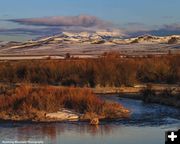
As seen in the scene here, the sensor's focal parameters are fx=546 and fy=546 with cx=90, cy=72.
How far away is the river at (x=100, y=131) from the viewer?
16.5m

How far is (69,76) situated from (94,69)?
197 cm

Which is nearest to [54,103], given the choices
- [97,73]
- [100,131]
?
[100,131]

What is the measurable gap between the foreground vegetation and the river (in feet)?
3.40

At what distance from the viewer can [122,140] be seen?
16.3 m

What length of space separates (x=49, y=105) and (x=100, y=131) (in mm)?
4156

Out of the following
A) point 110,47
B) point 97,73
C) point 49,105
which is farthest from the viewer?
point 110,47

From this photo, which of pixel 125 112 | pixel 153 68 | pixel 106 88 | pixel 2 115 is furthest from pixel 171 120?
pixel 153 68

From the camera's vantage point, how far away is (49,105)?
22.0 m

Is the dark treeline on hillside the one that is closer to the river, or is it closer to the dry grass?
the dry grass

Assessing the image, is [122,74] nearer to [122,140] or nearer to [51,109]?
[51,109]

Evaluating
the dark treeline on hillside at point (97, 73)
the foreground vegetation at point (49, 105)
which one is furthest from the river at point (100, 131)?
the dark treeline on hillside at point (97, 73)

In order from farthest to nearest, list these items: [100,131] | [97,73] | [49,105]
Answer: [97,73], [49,105], [100,131]

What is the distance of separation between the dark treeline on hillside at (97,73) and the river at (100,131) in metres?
15.9

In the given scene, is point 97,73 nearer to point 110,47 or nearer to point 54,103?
point 54,103
